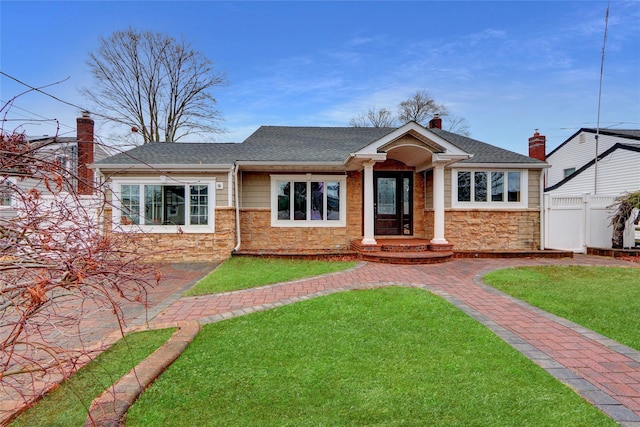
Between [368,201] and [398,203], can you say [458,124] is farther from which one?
[368,201]

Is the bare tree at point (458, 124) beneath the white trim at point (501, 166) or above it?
above

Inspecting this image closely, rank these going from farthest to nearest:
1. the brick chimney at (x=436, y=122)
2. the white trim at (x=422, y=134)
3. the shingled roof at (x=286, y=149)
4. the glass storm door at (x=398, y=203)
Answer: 1. the brick chimney at (x=436, y=122)
2. the glass storm door at (x=398, y=203)
3. the shingled roof at (x=286, y=149)
4. the white trim at (x=422, y=134)

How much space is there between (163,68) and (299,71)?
12.7 m

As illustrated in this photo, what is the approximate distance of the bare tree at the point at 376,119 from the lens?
102ft

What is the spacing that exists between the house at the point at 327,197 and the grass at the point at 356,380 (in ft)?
20.8

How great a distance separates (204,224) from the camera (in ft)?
34.7

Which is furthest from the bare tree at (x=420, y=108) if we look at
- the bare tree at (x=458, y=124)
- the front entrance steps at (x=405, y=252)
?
the front entrance steps at (x=405, y=252)

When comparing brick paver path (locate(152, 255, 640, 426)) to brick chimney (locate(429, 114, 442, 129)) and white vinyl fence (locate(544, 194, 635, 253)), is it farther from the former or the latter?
brick chimney (locate(429, 114, 442, 129))

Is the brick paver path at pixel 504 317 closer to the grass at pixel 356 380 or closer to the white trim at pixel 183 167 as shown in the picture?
the grass at pixel 356 380

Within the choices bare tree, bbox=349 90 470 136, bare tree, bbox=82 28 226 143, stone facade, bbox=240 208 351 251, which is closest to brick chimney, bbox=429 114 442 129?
stone facade, bbox=240 208 351 251

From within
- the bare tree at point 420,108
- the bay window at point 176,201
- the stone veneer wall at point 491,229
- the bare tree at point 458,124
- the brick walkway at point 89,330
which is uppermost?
the bare tree at point 420,108

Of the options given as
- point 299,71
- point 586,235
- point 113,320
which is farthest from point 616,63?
point 113,320

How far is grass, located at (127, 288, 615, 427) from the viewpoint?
254 centimetres

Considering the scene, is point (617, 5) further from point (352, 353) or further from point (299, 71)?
point (352, 353)
